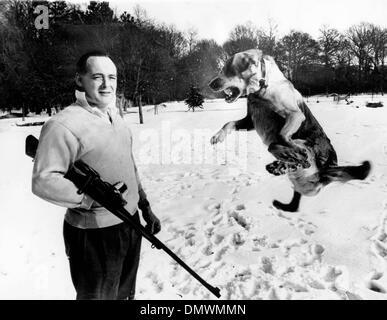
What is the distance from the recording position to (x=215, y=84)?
7.27 feet

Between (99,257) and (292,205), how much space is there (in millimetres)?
1321

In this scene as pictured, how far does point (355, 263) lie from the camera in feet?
6.72

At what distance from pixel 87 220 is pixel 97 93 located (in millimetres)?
745

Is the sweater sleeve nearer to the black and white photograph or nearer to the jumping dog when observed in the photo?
the black and white photograph

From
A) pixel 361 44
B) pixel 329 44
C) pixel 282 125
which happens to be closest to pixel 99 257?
pixel 282 125

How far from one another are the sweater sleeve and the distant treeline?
47cm

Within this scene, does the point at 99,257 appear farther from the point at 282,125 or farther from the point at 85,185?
the point at 282,125

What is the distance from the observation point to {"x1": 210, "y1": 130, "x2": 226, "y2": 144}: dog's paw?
2266 millimetres

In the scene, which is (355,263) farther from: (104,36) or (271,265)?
(104,36)

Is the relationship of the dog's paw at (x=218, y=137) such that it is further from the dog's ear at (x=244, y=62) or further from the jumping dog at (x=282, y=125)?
the dog's ear at (x=244, y=62)

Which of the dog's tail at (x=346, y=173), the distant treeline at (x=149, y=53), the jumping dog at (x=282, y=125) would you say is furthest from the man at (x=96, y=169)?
the dog's tail at (x=346, y=173)

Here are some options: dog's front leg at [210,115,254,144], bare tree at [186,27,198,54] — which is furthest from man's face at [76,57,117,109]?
dog's front leg at [210,115,254,144]

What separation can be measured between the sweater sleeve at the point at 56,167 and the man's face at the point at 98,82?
281 mm
